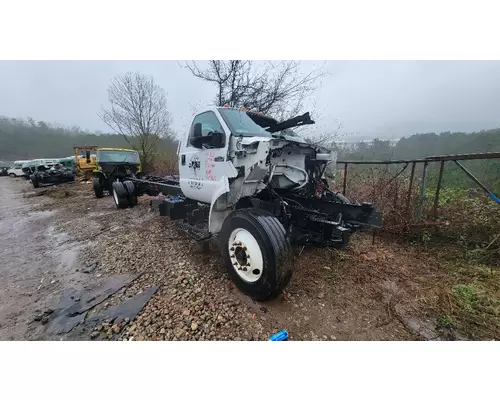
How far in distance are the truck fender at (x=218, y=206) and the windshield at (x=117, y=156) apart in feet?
26.3

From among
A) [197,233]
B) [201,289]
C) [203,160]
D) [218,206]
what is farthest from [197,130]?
[201,289]

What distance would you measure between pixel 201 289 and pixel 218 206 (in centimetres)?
109

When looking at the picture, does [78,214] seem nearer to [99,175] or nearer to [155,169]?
[99,175]

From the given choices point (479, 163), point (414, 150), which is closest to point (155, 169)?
point (414, 150)

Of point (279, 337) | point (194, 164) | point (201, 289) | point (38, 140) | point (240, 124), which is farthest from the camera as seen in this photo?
point (38, 140)

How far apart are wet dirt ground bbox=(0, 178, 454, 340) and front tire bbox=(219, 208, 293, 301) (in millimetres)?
223

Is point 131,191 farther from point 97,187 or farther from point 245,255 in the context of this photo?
point 245,255

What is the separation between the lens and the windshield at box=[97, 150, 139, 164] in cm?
907

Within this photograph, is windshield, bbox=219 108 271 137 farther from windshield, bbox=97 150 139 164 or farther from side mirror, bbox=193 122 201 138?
windshield, bbox=97 150 139 164

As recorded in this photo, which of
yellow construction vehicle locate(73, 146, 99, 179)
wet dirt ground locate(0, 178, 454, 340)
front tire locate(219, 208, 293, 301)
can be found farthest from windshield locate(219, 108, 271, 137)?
yellow construction vehicle locate(73, 146, 99, 179)

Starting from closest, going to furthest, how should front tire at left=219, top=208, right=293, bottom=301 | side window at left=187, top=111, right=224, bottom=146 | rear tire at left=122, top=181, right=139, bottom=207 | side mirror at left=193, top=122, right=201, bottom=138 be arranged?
front tire at left=219, top=208, right=293, bottom=301, side window at left=187, top=111, right=224, bottom=146, side mirror at left=193, top=122, right=201, bottom=138, rear tire at left=122, top=181, right=139, bottom=207

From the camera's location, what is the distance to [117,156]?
9.33 metres

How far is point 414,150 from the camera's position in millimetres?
9070

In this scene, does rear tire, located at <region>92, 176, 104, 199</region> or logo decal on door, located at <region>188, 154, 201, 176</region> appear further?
rear tire, located at <region>92, 176, 104, 199</region>
